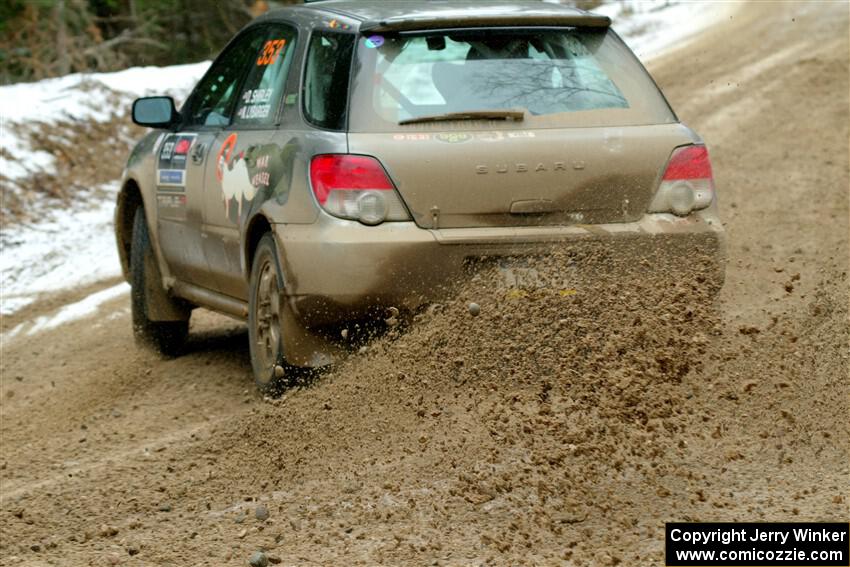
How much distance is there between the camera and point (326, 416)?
602cm

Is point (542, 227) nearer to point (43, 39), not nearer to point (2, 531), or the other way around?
point (2, 531)

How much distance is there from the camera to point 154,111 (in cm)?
802

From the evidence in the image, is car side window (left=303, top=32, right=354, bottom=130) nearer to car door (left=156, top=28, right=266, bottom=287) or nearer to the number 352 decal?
the number 352 decal

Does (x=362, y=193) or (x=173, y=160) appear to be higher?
(x=362, y=193)

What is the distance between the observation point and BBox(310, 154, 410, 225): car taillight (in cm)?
597

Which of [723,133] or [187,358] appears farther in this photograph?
[723,133]

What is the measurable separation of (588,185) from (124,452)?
95.3 inches

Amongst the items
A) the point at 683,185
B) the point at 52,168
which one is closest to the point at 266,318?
the point at 683,185

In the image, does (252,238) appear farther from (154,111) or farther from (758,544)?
(758,544)

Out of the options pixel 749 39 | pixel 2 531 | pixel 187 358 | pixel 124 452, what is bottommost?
pixel 749 39

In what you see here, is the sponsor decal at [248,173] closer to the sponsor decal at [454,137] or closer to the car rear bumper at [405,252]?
the car rear bumper at [405,252]

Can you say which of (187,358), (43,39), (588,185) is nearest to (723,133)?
(187,358)

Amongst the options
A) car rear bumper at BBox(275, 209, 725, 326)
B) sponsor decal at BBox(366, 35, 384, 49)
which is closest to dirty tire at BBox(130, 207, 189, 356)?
car rear bumper at BBox(275, 209, 725, 326)

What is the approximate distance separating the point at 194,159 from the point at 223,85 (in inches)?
18.6
